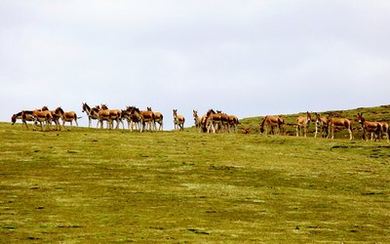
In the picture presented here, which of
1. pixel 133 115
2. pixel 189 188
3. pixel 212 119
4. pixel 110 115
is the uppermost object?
pixel 110 115

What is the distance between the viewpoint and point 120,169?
5038cm

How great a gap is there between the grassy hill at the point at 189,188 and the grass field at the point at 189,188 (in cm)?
7

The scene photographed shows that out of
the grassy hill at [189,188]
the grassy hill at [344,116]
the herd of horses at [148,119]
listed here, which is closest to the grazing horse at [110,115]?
the herd of horses at [148,119]

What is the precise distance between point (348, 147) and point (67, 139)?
26.8 metres

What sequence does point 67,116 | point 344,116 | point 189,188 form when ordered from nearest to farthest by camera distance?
1. point 189,188
2. point 67,116
3. point 344,116

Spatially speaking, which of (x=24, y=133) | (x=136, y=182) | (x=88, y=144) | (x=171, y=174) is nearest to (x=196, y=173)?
(x=171, y=174)

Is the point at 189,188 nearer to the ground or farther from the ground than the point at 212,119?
nearer to the ground

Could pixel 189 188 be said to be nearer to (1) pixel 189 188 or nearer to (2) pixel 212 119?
(1) pixel 189 188

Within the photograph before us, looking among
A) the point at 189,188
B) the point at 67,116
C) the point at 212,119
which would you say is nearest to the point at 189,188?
the point at 189,188

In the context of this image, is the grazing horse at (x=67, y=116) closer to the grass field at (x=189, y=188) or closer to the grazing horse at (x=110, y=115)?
the grazing horse at (x=110, y=115)

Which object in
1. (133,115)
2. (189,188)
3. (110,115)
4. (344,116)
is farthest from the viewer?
(344,116)

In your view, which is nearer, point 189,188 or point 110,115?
point 189,188

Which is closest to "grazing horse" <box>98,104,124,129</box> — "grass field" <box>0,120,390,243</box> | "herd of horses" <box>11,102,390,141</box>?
"herd of horses" <box>11,102,390,141</box>

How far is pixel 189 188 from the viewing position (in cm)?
4416
